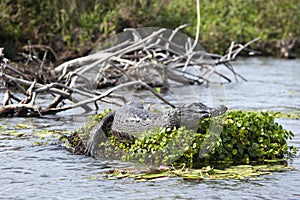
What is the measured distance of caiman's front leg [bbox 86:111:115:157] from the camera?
933 cm

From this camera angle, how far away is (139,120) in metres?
9.27

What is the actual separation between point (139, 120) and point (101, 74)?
294 inches

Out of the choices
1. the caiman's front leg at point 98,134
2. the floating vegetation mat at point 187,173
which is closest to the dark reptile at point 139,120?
the caiman's front leg at point 98,134

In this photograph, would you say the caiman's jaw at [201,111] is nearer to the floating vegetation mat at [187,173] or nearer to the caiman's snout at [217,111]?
the caiman's snout at [217,111]

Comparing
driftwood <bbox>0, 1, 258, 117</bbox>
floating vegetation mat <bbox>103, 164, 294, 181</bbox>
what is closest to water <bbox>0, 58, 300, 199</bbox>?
floating vegetation mat <bbox>103, 164, 294, 181</bbox>

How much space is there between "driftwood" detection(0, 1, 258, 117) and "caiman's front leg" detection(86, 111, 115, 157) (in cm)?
220

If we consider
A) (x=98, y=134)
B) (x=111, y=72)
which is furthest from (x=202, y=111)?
(x=111, y=72)

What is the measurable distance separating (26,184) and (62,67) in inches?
322

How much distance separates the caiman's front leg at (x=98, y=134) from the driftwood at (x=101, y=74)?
2202mm

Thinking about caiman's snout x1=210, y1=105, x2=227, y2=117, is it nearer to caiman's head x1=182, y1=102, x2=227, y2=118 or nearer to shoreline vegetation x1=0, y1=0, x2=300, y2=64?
caiman's head x1=182, y1=102, x2=227, y2=118

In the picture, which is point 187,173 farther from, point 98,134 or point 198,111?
point 98,134

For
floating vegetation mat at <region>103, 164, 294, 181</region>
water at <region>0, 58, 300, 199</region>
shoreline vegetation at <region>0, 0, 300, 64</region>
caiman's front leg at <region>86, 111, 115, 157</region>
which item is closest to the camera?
water at <region>0, 58, 300, 199</region>

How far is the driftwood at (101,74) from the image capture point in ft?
41.4

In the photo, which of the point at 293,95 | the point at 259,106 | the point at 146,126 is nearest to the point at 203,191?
the point at 146,126
